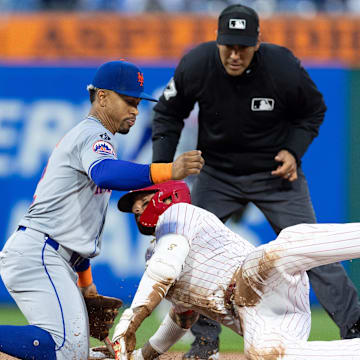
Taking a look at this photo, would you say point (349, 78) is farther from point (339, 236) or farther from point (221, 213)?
point (339, 236)

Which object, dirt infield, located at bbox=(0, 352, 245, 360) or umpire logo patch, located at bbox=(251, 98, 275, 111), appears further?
umpire logo patch, located at bbox=(251, 98, 275, 111)

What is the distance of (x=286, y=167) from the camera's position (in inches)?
186

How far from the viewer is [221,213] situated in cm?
495

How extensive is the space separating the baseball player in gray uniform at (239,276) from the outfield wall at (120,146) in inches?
123

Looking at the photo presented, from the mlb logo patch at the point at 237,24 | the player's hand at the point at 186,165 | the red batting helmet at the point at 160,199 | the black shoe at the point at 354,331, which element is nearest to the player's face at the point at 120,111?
the red batting helmet at the point at 160,199

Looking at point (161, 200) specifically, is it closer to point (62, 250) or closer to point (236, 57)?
point (62, 250)

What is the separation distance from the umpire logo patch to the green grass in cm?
161

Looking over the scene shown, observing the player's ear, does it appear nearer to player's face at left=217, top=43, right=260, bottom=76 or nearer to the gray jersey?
the gray jersey

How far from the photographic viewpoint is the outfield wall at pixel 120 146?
271 inches

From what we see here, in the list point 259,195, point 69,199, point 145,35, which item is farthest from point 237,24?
point 145,35

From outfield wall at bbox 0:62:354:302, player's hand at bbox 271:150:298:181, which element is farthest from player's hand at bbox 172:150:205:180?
outfield wall at bbox 0:62:354:302

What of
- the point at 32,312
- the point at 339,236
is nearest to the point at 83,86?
the point at 32,312

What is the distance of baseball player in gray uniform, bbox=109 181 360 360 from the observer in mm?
3072

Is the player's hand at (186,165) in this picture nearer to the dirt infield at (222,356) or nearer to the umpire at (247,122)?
the umpire at (247,122)
